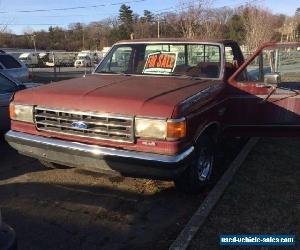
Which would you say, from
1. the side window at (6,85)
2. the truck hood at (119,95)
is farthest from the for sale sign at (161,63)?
the side window at (6,85)

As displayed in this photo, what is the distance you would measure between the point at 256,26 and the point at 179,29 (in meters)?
8.84

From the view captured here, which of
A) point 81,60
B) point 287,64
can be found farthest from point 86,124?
point 81,60

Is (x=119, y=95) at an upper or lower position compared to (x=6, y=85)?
upper

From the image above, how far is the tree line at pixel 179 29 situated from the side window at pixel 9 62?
22.1 ft

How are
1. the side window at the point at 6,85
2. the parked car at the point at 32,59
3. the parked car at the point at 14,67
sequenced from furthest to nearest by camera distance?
the parked car at the point at 32,59 < the parked car at the point at 14,67 < the side window at the point at 6,85

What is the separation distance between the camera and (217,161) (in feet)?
21.6

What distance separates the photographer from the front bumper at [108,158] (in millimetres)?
4426

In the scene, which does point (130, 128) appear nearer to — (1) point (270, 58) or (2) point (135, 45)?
(2) point (135, 45)

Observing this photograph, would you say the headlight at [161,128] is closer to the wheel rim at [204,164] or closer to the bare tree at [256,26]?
the wheel rim at [204,164]

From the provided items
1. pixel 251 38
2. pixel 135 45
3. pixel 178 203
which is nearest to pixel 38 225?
pixel 178 203

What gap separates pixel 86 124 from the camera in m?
4.76

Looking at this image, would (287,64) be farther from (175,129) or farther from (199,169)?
(175,129)

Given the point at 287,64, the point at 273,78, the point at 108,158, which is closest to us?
the point at 108,158

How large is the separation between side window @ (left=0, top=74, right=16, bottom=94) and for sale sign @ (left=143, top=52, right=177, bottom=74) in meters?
2.54
